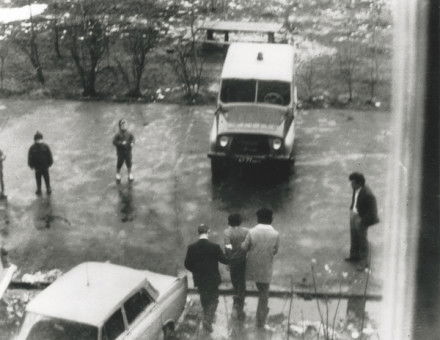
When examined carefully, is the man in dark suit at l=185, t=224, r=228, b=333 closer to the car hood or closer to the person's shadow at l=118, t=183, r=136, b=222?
the person's shadow at l=118, t=183, r=136, b=222

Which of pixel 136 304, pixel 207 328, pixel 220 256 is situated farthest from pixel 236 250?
pixel 136 304

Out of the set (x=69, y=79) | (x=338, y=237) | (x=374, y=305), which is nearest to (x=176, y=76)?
(x=69, y=79)

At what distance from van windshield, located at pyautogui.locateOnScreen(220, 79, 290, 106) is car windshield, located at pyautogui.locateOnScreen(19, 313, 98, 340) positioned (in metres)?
6.49

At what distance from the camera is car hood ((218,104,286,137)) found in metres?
12.0

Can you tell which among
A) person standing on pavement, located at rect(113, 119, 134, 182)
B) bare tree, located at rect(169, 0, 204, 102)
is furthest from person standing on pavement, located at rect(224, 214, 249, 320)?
bare tree, located at rect(169, 0, 204, 102)

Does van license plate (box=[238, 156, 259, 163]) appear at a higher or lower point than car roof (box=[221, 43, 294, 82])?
lower

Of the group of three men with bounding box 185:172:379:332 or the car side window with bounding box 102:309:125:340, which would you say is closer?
the car side window with bounding box 102:309:125:340

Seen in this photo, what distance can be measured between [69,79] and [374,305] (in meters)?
11.0

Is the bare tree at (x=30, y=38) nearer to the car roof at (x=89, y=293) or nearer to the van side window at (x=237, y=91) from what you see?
the van side window at (x=237, y=91)

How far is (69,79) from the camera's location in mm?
17453

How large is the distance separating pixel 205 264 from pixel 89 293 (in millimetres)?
1414

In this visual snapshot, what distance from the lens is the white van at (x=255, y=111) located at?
11953 mm

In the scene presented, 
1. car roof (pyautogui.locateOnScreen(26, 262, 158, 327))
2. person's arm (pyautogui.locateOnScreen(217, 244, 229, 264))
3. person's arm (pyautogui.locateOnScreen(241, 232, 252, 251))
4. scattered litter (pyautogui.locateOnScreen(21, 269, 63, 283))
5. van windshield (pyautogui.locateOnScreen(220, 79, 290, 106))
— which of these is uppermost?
van windshield (pyautogui.locateOnScreen(220, 79, 290, 106))

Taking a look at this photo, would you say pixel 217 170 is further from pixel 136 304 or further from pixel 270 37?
pixel 270 37
